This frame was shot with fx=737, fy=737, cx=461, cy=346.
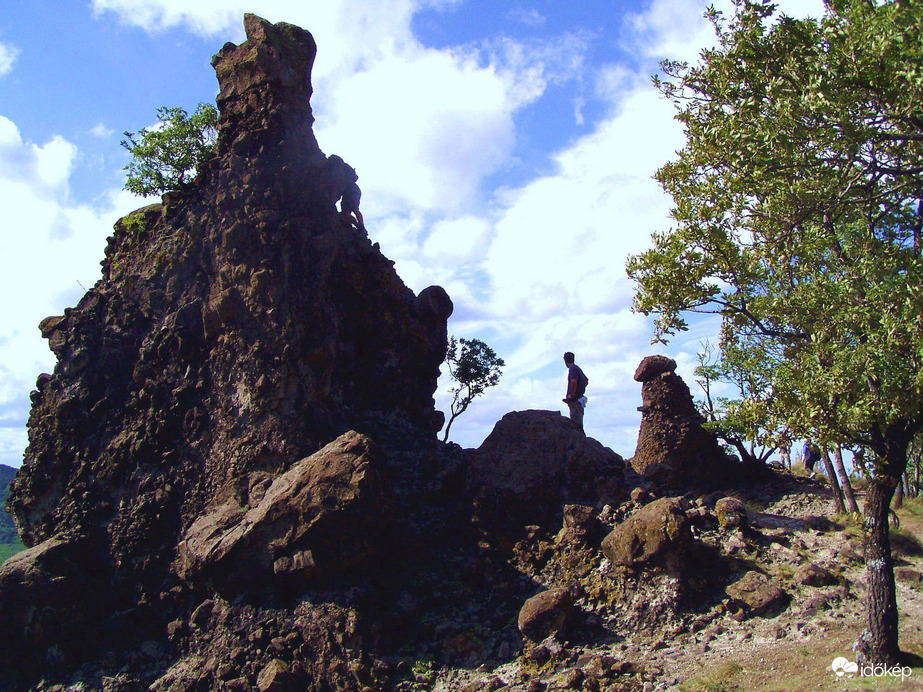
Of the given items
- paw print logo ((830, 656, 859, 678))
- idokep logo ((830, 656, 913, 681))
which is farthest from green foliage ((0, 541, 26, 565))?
idokep logo ((830, 656, 913, 681))

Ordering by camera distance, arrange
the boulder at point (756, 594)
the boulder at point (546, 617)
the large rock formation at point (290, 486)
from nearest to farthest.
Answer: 1. the boulder at point (756, 594)
2. the boulder at point (546, 617)
3. the large rock formation at point (290, 486)

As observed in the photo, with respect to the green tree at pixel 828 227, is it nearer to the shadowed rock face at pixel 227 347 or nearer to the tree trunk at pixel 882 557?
the tree trunk at pixel 882 557

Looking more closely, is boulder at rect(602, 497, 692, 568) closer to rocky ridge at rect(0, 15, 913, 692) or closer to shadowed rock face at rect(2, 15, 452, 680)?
rocky ridge at rect(0, 15, 913, 692)

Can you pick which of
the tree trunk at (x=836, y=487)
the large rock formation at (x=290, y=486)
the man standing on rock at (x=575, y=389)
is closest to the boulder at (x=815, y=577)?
the large rock formation at (x=290, y=486)

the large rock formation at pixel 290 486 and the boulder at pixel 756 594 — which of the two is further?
the large rock formation at pixel 290 486

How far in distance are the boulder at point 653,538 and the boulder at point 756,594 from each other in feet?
3.49

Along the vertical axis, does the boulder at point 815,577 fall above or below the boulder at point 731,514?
below

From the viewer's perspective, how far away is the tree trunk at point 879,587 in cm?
990

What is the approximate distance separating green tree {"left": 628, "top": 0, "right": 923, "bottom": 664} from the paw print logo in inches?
9.8

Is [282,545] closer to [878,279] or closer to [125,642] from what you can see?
[125,642]

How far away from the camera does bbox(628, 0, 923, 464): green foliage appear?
27.7 ft

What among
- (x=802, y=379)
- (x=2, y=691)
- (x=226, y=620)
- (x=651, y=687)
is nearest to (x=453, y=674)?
(x=651, y=687)

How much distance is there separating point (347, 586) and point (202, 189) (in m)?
11.1

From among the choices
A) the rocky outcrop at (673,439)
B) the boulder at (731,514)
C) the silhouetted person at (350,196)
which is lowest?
the boulder at (731,514)
